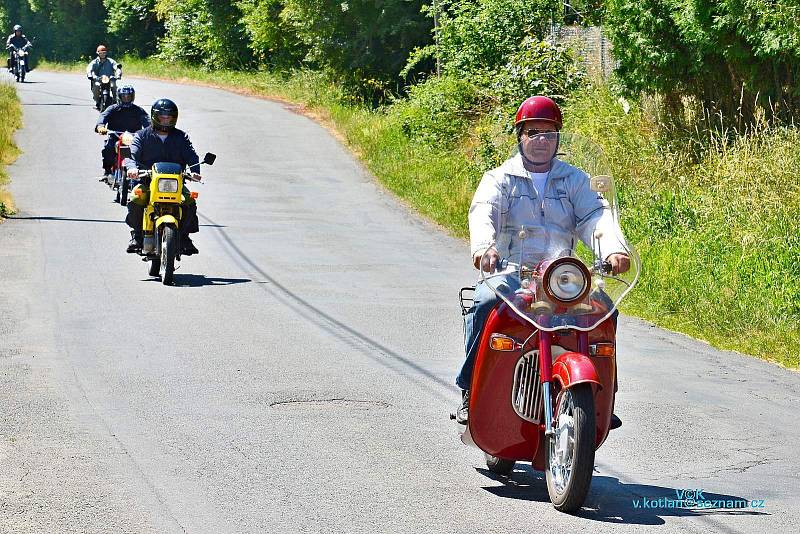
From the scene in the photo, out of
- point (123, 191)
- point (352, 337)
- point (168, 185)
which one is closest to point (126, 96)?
point (123, 191)

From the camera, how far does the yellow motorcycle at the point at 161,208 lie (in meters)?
15.1

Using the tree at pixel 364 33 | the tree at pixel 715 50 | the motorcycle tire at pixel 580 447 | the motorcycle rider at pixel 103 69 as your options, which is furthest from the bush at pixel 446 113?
the motorcycle tire at pixel 580 447

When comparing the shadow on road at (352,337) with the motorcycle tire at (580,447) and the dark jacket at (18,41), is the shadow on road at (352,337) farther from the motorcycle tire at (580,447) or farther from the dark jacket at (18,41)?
the dark jacket at (18,41)

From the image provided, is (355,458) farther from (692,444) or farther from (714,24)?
(714,24)

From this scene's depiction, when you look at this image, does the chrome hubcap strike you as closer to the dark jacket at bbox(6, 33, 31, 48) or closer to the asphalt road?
the asphalt road

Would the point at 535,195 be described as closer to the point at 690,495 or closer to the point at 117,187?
the point at 690,495

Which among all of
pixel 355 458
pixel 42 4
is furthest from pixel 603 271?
pixel 42 4

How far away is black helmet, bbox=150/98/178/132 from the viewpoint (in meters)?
15.7

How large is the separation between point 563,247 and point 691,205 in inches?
461

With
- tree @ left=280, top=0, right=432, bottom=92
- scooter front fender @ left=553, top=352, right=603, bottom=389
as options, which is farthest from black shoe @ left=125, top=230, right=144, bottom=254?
tree @ left=280, top=0, right=432, bottom=92

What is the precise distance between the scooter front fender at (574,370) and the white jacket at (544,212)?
0.58m

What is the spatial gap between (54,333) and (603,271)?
254 inches

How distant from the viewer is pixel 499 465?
705 centimetres

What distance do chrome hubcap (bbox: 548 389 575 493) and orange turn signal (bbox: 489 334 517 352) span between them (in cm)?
37
